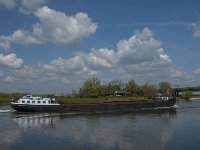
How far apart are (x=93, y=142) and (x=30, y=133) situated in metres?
13.4

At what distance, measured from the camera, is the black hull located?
3506 inches

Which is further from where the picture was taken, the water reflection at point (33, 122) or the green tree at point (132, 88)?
the green tree at point (132, 88)

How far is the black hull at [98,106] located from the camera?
89.1 m

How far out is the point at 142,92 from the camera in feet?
593

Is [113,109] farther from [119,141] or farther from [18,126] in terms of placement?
[119,141]

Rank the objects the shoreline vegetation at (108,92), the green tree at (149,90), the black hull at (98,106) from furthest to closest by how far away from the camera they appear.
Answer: the green tree at (149,90), the shoreline vegetation at (108,92), the black hull at (98,106)

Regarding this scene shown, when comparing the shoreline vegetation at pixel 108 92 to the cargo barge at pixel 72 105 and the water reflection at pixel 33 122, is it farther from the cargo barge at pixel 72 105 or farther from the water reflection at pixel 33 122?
the water reflection at pixel 33 122

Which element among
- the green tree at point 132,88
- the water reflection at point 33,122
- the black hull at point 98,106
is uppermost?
the green tree at point 132,88

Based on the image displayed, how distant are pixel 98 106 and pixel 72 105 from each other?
7578 millimetres

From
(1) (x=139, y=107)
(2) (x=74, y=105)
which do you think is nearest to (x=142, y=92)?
(1) (x=139, y=107)

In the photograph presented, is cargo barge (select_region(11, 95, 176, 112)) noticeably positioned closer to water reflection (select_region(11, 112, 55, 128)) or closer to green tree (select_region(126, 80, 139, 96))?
water reflection (select_region(11, 112, 55, 128))

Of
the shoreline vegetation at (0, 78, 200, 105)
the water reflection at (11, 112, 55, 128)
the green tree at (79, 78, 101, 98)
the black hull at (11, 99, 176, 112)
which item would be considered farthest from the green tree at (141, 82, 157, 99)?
the water reflection at (11, 112, 55, 128)

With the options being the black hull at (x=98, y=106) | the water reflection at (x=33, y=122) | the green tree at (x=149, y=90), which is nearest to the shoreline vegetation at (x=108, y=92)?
the green tree at (x=149, y=90)

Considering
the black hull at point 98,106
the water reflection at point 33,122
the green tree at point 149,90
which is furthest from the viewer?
the green tree at point 149,90
